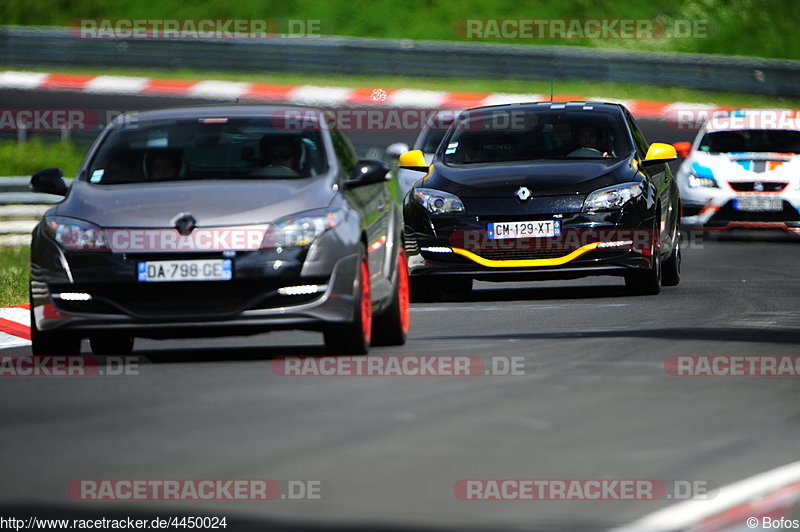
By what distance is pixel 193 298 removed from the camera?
1048cm

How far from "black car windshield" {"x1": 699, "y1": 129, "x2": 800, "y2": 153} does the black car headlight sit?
1423 centimetres

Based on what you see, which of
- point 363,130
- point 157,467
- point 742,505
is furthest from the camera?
point 363,130

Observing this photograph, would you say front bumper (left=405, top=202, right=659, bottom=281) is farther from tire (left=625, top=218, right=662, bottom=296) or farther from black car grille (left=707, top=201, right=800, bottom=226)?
black car grille (left=707, top=201, right=800, bottom=226)

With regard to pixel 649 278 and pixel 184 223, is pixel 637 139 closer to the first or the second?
pixel 649 278

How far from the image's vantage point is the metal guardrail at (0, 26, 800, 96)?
108 feet

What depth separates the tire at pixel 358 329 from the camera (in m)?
10.7

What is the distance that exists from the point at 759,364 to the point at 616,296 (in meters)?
5.29

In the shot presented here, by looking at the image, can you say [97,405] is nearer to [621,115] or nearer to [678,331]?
[678,331]

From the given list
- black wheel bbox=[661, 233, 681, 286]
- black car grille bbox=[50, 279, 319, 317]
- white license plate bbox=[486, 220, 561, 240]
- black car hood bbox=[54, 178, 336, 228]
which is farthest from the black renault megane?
black car grille bbox=[50, 279, 319, 317]

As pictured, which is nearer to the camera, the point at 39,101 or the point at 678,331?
the point at 678,331

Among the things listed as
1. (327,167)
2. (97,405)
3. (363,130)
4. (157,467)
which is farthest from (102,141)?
(363,130)

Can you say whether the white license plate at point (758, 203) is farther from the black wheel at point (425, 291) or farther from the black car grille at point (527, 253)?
the black car grille at point (527, 253)

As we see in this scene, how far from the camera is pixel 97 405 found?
29.6ft

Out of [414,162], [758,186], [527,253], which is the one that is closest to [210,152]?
[527,253]
